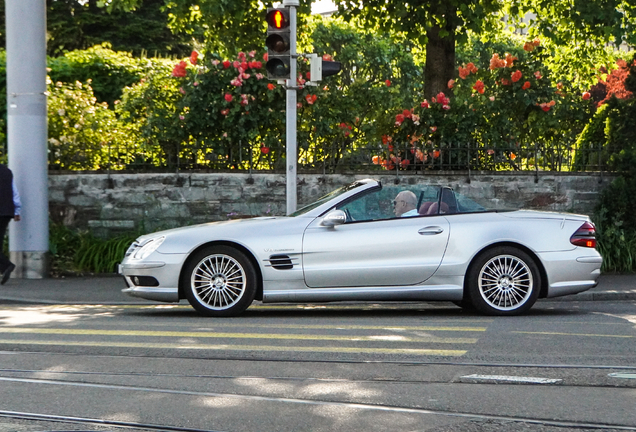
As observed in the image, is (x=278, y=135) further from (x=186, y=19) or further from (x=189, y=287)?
(x=189, y=287)

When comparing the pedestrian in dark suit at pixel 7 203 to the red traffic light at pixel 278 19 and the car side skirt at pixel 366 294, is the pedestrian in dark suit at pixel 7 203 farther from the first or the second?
the car side skirt at pixel 366 294

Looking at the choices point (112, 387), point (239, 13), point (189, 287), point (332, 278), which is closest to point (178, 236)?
point (189, 287)

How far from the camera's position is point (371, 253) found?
962cm

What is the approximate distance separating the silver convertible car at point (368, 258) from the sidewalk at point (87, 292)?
7.20 feet

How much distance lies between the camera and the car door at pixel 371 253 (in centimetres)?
959

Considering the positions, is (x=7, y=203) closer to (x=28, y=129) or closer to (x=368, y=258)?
(x=28, y=129)

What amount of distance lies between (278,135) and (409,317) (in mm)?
6299

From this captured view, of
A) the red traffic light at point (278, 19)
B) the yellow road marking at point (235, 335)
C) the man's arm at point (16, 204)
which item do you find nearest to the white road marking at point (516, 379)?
the yellow road marking at point (235, 335)

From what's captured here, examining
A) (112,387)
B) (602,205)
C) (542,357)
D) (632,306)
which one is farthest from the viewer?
(602,205)

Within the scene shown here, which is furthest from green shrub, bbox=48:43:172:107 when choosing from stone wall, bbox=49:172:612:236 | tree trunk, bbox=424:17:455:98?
stone wall, bbox=49:172:612:236

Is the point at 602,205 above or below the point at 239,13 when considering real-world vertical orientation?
below

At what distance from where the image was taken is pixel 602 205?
15047mm

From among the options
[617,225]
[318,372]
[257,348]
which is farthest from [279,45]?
[318,372]

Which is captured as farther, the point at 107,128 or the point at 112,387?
the point at 107,128
